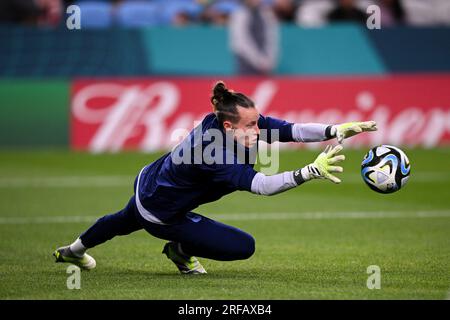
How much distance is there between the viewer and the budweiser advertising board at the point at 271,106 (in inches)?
803

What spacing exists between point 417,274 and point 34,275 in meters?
3.35

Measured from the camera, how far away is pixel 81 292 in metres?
7.62

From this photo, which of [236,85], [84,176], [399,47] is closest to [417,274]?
[84,176]

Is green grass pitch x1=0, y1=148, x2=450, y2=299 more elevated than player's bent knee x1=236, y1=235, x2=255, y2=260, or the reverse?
player's bent knee x1=236, y1=235, x2=255, y2=260

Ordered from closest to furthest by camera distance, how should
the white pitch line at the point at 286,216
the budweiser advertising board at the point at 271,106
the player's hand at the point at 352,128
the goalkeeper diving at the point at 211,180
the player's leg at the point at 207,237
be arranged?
the goalkeeper diving at the point at 211,180, the player's hand at the point at 352,128, the player's leg at the point at 207,237, the white pitch line at the point at 286,216, the budweiser advertising board at the point at 271,106

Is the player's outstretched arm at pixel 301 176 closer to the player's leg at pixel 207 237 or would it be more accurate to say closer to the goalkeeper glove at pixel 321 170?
the goalkeeper glove at pixel 321 170

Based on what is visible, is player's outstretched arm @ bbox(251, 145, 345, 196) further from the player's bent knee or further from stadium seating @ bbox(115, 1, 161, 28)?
stadium seating @ bbox(115, 1, 161, 28)

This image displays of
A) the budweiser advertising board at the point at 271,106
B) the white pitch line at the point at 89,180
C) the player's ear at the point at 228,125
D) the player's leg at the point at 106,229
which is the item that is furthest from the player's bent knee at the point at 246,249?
the budweiser advertising board at the point at 271,106

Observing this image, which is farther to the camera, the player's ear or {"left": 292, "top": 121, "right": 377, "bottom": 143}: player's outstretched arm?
{"left": 292, "top": 121, "right": 377, "bottom": 143}: player's outstretched arm

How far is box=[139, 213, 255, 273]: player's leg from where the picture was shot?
8.46m

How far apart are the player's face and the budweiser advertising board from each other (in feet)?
40.8

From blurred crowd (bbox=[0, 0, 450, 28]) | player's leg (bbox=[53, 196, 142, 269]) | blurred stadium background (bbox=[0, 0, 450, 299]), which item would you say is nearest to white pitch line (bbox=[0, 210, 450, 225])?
blurred stadium background (bbox=[0, 0, 450, 299])

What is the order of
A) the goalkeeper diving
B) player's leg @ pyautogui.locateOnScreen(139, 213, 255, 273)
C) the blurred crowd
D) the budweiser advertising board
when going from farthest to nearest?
the blurred crowd → the budweiser advertising board → player's leg @ pyautogui.locateOnScreen(139, 213, 255, 273) → the goalkeeper diving

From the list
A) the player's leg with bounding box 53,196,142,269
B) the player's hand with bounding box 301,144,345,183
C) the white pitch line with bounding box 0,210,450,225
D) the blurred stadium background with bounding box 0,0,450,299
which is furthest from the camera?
the blurred stadium background with bounding box 0,0,450,299
